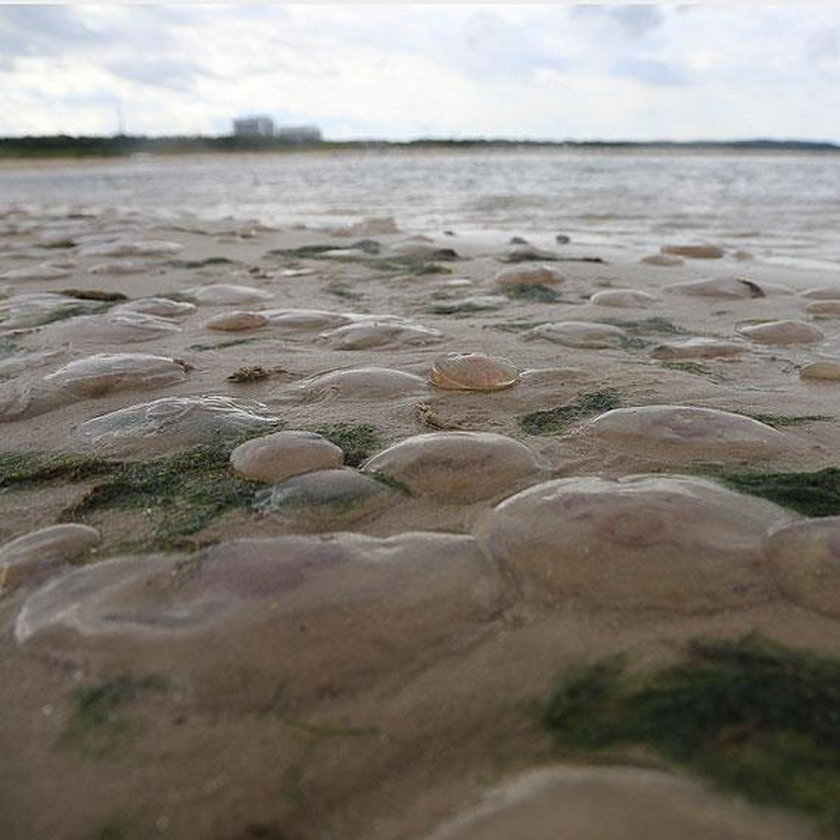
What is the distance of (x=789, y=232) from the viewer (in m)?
6.82

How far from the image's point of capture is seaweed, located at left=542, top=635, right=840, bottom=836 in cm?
74

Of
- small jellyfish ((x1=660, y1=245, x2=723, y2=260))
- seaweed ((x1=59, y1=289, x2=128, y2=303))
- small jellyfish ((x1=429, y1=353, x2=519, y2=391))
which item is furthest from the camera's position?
small jellyfish ((x1=660, y1=245, x2=723, y2=260))

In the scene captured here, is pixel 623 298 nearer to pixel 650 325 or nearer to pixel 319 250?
pixel 650 325

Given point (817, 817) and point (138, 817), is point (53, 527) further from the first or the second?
point (817, 817)

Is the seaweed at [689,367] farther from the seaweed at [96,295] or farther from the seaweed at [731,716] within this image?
the seaweed at [96,295]

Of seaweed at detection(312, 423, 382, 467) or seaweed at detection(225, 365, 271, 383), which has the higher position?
seaweed at detection(312, 423, 382, 467)

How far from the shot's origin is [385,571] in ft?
3.66

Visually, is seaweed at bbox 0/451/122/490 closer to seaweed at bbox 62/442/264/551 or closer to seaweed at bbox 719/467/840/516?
seaweed at bbox 62/442/264/551

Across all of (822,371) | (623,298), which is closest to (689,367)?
(822,371)

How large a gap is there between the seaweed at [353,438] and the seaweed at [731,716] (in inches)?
30.4

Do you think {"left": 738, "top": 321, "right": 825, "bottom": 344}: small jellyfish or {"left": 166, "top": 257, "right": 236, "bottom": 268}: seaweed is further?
{"left": 166, "top": 257, "right": 236, "bottom": 268}: seaweed

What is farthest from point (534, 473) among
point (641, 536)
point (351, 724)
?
point (351, 724)

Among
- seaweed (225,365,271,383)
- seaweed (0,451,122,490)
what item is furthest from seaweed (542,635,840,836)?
seaweed (225,365,271,383)

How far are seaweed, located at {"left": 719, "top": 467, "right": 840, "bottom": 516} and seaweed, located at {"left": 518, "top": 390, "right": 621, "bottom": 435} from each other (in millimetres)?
423
